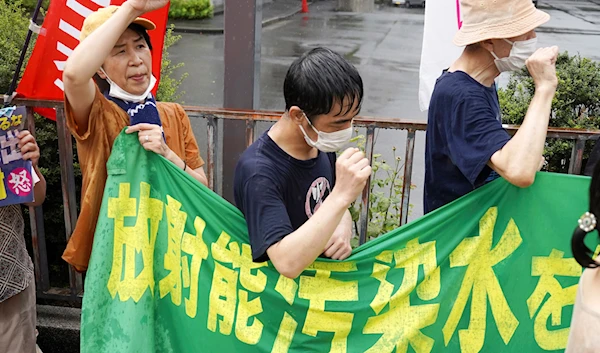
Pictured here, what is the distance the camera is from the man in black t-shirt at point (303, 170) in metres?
2.21

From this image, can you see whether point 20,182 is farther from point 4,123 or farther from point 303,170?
point 303,170

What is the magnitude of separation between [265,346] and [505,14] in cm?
150

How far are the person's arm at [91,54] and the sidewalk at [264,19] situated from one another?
54.7 feet

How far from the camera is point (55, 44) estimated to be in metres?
3.34

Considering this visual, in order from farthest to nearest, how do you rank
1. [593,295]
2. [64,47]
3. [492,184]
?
[64,47] → [492,184] → [593,295]

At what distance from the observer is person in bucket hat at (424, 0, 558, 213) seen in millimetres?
2355

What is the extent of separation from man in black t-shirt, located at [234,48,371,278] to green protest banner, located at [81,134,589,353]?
32 cm

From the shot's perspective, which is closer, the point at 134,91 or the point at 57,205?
the point at 134,91

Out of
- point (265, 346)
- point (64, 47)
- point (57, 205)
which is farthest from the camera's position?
point (57, 205)

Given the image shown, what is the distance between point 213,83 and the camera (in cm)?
1325

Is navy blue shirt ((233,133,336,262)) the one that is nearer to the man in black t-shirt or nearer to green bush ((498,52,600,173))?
the man in black t-shirt

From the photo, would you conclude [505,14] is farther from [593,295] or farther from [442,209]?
[593,295]

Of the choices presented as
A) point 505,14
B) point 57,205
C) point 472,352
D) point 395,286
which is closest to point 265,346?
point 395,286

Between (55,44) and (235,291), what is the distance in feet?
4.92
